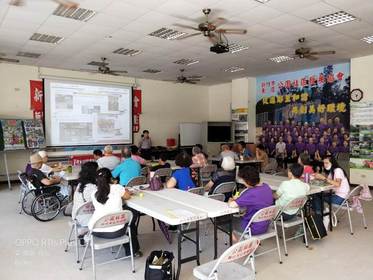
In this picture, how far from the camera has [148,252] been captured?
3.81m

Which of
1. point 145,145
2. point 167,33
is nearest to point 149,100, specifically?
point 145,145

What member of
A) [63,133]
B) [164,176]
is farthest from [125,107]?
[164,176]

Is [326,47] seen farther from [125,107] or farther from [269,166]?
[125,107]

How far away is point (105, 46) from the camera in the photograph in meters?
6.91

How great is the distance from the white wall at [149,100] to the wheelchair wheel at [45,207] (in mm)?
4143

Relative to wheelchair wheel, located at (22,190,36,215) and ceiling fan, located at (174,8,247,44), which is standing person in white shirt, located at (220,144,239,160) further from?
wheelchair wheel, located at (22,190,36,215)

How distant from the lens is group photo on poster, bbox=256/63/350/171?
27.9 feet

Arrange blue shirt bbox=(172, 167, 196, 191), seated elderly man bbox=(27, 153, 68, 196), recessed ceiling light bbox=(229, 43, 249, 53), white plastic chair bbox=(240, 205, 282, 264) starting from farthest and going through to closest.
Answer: recessed ceiling light bbox=(229, 43, 249, 53) < seated elderly man bbox=(27, 153, 68, 196) < blue shirt bbox=(172, 167, 196, 191) < white plastic chair bbox=(240, 205, 282, 264)

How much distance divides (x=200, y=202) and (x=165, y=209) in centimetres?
45

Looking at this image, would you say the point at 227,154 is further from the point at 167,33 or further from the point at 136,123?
the point at 136,123

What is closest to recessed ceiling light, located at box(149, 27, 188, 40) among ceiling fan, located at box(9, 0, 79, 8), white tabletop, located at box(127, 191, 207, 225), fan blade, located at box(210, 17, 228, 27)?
fan blade, located at box(210, 17, 228, 27)

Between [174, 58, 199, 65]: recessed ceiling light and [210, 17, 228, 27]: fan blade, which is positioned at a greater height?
[174, 58, 199, 65]: recessed ceiling light

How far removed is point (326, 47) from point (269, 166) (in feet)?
9.58

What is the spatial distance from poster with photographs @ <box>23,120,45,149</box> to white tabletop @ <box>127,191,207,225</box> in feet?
19.7
